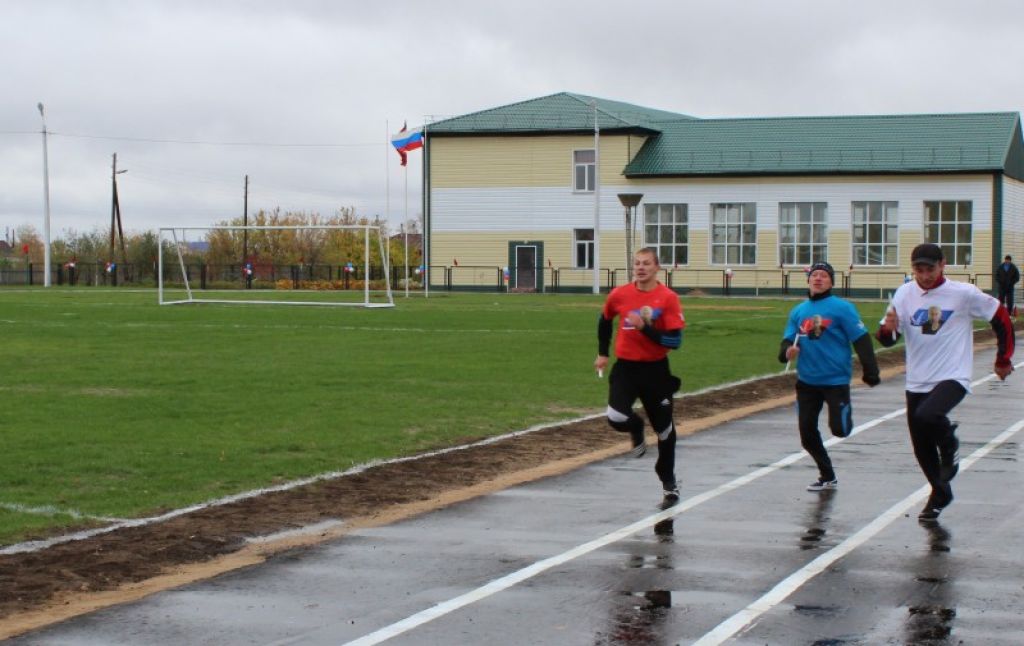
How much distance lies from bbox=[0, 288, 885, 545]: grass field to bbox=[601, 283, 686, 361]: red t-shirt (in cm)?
293

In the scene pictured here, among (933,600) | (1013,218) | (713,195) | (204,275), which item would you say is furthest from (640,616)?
(204,275)

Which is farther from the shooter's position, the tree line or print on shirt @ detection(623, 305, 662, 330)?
the tree line

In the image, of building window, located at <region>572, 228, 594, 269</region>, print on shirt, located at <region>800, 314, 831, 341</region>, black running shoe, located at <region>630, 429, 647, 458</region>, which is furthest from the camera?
building window, located at <region>572, 228, 594, 269</region>

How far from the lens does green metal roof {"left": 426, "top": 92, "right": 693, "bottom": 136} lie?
69312mm

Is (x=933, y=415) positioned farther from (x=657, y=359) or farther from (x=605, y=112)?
(x=605, y=112)

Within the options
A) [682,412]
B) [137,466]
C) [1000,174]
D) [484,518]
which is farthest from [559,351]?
[1000,174]

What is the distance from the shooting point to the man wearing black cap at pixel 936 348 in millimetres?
10234

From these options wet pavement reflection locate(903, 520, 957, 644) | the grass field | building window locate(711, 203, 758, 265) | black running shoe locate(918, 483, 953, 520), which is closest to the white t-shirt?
black running shoe locate(918, 483, 953, 520)

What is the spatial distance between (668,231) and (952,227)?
12.3 meters

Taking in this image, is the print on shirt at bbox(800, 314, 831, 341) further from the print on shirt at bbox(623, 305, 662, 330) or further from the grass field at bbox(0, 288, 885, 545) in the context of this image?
the grass field at bbox(0, 288, 885, 545)

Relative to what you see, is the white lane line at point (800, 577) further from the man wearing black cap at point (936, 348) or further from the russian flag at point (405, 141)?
the russian flag at point (405, 141)

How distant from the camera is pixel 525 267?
7100cm

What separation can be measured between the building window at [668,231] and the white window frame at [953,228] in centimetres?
1048

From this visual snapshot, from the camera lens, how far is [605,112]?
7012 centimetres
